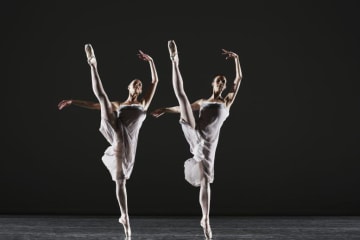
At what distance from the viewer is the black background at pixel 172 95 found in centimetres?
774

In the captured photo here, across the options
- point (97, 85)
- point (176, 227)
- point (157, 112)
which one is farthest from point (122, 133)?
point (176, 227)

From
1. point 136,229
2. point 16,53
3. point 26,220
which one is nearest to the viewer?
point 136,229

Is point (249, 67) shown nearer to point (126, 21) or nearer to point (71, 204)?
point (126, 21)

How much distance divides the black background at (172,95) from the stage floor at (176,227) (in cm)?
43

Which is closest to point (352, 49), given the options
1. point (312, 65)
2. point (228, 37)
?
point (312, 65)

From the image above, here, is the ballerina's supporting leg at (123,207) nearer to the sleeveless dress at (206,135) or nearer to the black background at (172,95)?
the sleeveless dress at (206,135)

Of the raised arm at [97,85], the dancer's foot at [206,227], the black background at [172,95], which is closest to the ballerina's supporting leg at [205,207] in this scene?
the dancer's foot at [206,227]

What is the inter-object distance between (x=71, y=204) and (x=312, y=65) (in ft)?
10.9

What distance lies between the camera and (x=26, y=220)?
6.91m

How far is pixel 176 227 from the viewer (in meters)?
6.25

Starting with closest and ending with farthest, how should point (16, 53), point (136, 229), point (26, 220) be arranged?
point (136, 229) → point (26, 220) → point (16, 53)

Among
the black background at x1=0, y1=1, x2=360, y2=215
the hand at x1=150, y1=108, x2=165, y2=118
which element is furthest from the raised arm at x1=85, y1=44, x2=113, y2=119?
the black background at x1=0, y1=1, x2=360, y2=215

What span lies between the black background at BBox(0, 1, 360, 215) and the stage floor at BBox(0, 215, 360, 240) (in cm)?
43

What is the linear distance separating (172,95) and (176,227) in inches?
79.1
